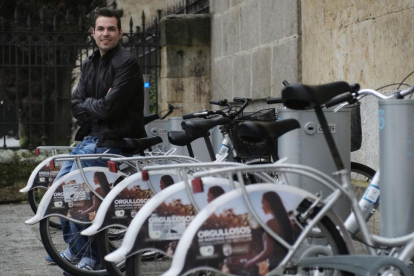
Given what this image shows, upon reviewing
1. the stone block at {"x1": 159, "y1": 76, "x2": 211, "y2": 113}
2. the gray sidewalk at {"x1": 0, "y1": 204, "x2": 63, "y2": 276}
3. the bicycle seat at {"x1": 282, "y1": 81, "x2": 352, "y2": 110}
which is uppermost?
the stone block at {"x1": 159, "y1": 76, "x2": 211, "y2": 113}

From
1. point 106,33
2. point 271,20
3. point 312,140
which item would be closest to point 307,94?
point 312,140

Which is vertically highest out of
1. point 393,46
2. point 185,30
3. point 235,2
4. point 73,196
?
point 235,2

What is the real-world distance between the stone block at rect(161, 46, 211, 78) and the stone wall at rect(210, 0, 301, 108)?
0.14 m

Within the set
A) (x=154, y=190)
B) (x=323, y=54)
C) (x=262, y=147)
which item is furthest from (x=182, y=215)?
(x=323, y=54)

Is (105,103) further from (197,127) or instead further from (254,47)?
(254,47)

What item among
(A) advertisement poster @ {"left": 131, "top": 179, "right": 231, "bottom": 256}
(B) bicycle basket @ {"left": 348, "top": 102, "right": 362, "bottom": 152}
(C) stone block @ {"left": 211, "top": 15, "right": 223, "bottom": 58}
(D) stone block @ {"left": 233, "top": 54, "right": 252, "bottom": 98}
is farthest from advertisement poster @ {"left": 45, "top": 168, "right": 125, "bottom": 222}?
(C) stone block @ {"left": 211, "top": 15, "right": 223, "bottom": 58}

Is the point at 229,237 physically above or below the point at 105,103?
below

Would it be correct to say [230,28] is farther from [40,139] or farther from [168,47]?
[40,139]

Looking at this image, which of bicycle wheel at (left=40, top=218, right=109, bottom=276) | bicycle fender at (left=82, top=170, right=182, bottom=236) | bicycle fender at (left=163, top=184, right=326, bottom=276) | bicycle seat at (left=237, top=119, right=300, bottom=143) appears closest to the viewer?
bicycle fender at (left=163, top=184, right=326, bottom=276)

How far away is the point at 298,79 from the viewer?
9.22 m

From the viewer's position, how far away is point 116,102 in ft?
20.2

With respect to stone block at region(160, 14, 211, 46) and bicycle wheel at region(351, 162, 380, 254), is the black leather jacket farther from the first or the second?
stone block at region(160, 14, 211, 46)

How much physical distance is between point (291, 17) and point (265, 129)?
5.50 m

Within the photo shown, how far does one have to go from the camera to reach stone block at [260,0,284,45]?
964 centimetres
